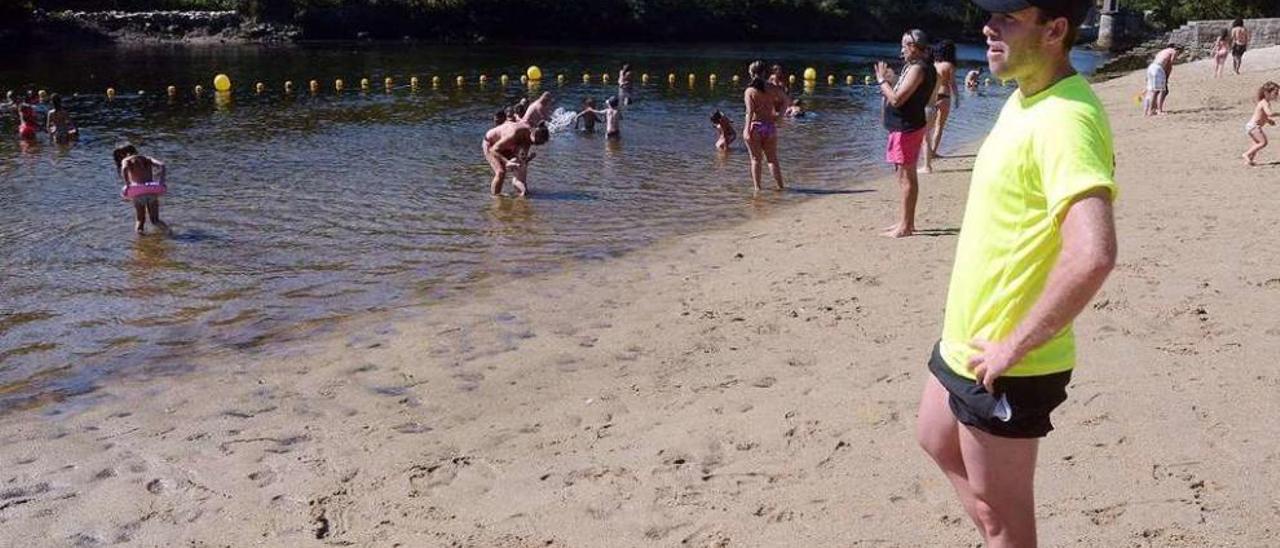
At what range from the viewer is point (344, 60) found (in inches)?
1658

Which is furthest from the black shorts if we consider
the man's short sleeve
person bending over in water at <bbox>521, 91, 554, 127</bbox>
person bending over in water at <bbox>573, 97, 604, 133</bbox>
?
person bending over in water at <bbox>573, 97, 604, 133</bbox>

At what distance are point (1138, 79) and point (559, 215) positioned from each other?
26828 millimetres

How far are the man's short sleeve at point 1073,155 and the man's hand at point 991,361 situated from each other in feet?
1.16

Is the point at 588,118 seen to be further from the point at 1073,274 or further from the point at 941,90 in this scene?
the point at 1073,274

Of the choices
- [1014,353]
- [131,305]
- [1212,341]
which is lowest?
[131,305]

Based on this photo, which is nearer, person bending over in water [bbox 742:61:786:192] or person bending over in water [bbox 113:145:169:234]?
person bending over in water [bbox 113:145:169:234]

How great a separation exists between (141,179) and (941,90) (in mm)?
10952

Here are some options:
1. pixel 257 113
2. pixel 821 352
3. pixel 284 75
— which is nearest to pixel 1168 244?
pixel 821 352

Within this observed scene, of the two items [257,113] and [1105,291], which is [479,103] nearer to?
[257,113]

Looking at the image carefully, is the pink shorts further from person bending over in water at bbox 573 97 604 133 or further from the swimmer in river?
the swimmer in river

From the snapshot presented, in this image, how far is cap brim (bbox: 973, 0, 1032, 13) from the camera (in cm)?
253

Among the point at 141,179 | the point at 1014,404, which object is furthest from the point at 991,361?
the point at 141,179

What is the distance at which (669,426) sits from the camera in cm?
544

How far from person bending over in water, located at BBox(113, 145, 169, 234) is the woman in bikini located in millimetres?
9737
